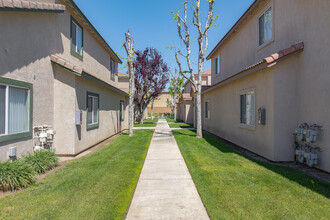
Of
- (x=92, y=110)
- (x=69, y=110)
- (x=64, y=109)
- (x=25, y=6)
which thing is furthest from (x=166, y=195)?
(x=92, y=110)

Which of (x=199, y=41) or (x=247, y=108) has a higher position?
(x=199, y=41)

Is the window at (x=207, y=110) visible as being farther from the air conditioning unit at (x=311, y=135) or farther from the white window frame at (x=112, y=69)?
the air conditioning unit at (x=311, y=135)

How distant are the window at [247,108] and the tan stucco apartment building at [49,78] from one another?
22.5 feet

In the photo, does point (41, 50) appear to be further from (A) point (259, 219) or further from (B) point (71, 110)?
(A) point (259, 219)

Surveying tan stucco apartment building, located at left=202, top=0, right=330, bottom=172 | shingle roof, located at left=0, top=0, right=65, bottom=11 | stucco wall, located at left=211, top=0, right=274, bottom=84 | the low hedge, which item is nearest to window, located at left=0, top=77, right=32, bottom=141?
the low hedge

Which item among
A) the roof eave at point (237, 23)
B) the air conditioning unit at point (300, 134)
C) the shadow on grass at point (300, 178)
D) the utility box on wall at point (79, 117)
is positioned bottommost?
the shadow on grass at point (300, 178)

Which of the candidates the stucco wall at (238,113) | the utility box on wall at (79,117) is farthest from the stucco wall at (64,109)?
the stucco wall at (238,113)

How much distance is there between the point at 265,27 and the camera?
8906 millimetres

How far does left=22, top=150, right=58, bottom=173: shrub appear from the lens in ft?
18.9

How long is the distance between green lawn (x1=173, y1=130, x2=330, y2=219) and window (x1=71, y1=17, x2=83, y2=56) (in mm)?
7104

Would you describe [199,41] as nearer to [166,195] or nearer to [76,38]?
[76,38]

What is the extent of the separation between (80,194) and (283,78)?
6977mm

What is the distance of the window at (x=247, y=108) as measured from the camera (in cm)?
877

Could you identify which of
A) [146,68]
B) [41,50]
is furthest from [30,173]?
[146,68]
